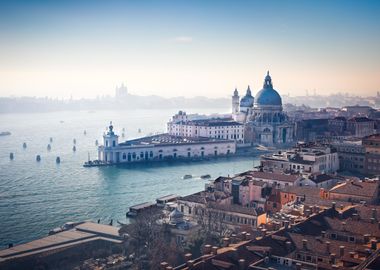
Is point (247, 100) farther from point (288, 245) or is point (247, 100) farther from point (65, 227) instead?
point (288, 245)

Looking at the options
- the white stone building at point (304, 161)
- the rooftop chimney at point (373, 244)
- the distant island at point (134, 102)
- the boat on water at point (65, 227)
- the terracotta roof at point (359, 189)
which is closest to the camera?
the rooftop chimney at point (373, 244)

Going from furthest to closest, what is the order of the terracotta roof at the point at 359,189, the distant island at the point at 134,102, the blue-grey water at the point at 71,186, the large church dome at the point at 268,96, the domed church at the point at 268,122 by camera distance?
the distant island at the point at 134,102
the large church dome at the point at 268,96
the domed church at the point at 268,122
the blue-grey water at the point at 71,186
the terracotta roof at the point at 359,189

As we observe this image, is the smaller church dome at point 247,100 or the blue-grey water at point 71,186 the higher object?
the smaller church dome at point 247,100

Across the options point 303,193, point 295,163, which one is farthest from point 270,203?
point 295,163

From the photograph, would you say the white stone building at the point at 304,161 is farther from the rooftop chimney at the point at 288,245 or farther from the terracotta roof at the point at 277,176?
the rooftop chimney at the point at 288,245

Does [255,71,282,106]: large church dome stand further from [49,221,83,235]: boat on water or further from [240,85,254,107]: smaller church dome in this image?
[49,221,83,235]: boat on water

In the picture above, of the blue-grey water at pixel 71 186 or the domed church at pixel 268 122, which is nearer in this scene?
the blue-grey water at pixel 71 186

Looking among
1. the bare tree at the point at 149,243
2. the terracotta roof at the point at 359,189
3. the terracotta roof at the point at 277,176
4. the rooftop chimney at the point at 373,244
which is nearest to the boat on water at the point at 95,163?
the terracotta roof at the point at 277,176

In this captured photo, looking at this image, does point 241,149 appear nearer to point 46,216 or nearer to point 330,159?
point 330,159
